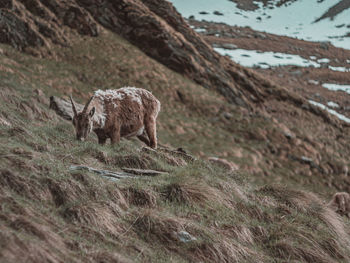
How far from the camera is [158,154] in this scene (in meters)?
9.78

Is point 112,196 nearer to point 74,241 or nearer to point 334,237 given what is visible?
point 74,241

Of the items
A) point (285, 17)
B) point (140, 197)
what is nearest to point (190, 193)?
point (140, 197)

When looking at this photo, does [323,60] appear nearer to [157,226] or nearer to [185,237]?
[185,237]

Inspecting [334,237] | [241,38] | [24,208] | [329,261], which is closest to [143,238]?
[24,208]

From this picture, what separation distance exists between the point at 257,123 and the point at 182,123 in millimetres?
6510

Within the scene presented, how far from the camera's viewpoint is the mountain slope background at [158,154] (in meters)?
5.33

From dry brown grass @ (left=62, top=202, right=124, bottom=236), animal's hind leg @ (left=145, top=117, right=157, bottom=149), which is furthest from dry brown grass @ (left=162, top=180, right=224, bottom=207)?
animal's hind leg @ (left=145, top=117, right=157, bottom=149)

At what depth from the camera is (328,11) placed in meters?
109

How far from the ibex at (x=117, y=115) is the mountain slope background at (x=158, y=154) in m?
0.54

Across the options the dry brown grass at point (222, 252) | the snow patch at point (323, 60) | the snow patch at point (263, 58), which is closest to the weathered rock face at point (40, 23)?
the dry brown grass at point (222, 252)

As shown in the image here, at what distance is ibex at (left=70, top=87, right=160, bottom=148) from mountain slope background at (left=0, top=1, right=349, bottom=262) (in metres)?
0.54

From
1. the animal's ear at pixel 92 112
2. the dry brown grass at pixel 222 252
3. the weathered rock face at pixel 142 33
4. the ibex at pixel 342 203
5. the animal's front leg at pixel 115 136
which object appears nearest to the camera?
the dry brown grass at pixel 222 252

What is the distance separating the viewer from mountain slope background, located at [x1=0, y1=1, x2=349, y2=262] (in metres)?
5.33

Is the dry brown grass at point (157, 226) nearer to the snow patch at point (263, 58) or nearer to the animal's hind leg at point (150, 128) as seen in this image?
the animal's hind leg at point (150, 128)
